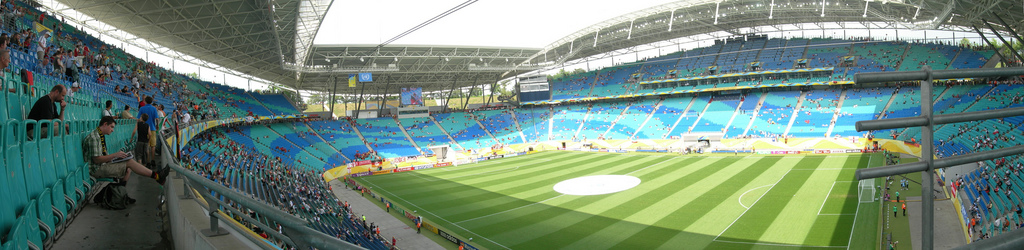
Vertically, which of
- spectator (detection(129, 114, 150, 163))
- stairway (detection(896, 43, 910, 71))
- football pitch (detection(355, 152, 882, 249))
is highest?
stairway (detection(896, 43, 910, 71))

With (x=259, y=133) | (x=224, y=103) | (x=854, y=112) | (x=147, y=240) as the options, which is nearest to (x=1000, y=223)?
(x=147, y=240)

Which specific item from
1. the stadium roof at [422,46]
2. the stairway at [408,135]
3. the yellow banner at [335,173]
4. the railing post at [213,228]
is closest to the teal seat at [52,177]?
the railing post at [213,228]

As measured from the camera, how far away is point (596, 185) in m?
31.6

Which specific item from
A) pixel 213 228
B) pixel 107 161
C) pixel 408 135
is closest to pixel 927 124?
pixel 213 228

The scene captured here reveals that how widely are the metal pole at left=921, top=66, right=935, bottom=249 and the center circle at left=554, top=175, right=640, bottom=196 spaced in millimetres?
26973

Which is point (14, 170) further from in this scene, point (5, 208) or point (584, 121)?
point (584, 121)

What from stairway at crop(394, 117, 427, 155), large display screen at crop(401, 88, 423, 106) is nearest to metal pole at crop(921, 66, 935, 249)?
stairway at crop(394, 117, 427, 155)

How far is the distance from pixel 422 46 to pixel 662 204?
89.2 feet

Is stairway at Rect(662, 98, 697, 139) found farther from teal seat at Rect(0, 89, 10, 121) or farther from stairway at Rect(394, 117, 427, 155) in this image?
teal seat at Rect(0, 89, 10, 121)

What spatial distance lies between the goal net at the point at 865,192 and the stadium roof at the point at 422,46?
1034 cm

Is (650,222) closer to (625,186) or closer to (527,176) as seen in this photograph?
(625,186)

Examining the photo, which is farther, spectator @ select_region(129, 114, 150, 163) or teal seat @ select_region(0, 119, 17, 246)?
spectator @ select_region(129, 114, 150, 163)

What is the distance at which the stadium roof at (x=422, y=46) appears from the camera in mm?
27109

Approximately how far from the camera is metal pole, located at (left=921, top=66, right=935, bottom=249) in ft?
7.47
